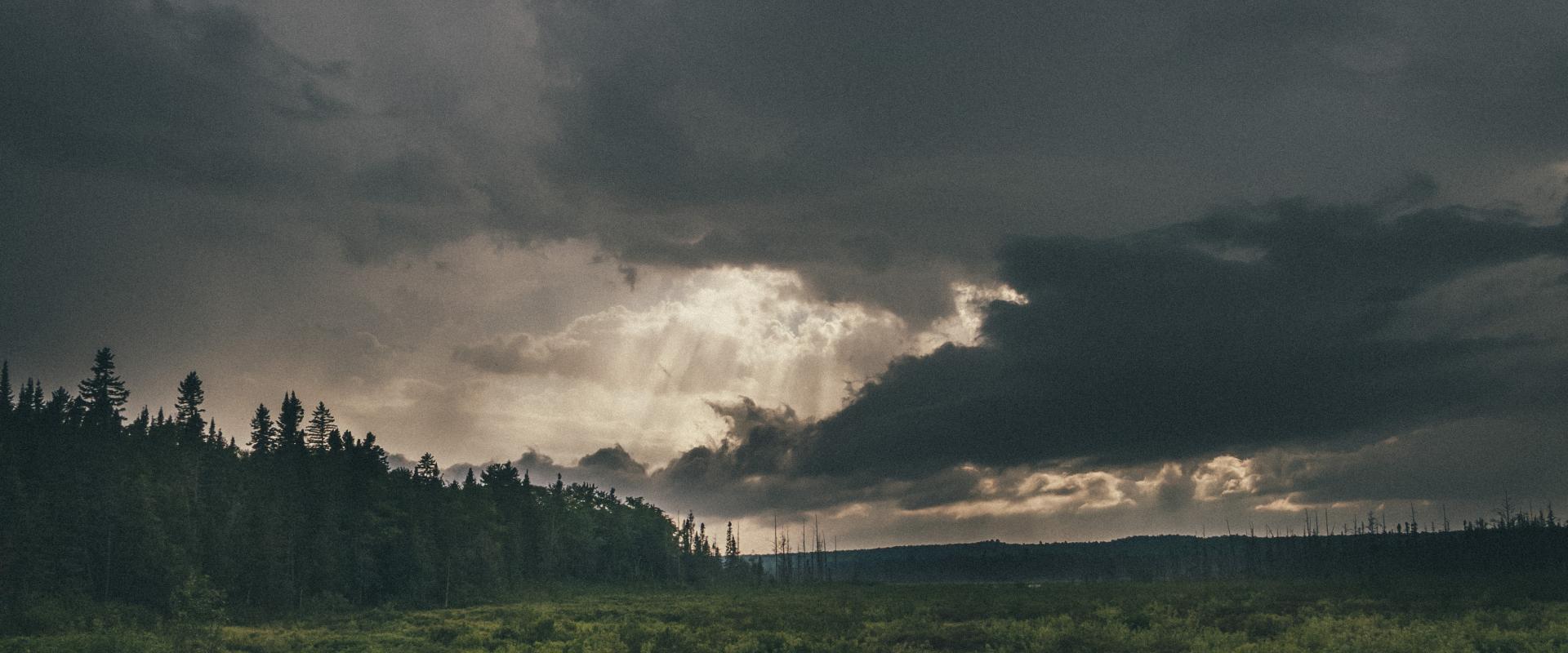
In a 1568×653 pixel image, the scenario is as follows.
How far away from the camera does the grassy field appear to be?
44.6 m

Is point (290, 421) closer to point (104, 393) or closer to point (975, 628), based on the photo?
point (104, 393)

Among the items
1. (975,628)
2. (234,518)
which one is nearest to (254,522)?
(234,518)

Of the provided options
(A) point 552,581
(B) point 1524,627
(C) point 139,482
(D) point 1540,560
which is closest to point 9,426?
(C) point 139,482

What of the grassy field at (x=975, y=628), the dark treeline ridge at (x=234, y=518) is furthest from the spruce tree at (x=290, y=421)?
the grassy field at (x=975, y=628)

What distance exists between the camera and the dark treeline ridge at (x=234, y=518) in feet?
259

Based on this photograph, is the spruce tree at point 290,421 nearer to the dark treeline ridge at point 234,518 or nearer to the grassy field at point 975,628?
the dark treeline ridge at point 234,518

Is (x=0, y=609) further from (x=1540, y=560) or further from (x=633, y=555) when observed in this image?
(x=1540, y=560)

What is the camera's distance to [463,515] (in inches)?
4860

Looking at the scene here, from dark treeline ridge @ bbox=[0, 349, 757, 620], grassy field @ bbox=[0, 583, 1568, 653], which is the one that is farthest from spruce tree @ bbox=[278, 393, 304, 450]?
grassy field @ bbox=[0, 583, 1568, 653]

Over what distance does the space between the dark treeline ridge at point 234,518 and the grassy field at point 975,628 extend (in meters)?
10.5

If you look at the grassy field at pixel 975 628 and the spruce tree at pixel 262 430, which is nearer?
the grassy field at pixel 975 628

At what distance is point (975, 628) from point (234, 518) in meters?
68.9

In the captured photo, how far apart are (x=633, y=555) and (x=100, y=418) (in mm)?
84212

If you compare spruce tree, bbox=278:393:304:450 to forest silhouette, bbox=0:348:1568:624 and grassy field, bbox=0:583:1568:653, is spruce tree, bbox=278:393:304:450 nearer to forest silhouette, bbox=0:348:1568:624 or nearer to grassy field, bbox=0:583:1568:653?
forest silhouette, bbox=0:348:1568:624
